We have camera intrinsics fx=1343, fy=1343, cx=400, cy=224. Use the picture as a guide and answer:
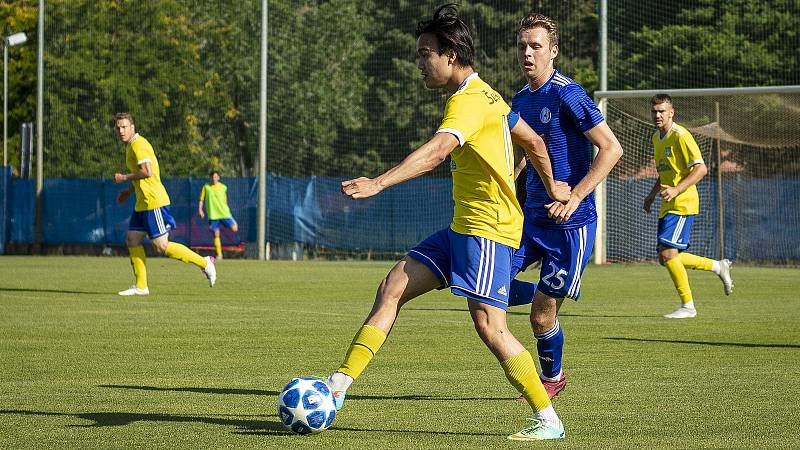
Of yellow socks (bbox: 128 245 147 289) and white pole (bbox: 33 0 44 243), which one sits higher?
white pole (bbox: 33 0 44 243)

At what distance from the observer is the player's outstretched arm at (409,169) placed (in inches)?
228

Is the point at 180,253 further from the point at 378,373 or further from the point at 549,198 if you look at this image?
the point at 549,198

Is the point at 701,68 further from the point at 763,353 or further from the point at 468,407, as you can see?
the point at 468,407

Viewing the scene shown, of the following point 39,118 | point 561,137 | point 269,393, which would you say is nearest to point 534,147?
point 561,137

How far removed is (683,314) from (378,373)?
6.39 metres

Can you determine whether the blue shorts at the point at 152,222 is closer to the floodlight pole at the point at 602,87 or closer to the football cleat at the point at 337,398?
the football cleat at the point at 337,398

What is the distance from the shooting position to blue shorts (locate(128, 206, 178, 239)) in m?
17.7

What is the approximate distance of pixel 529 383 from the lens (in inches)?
260

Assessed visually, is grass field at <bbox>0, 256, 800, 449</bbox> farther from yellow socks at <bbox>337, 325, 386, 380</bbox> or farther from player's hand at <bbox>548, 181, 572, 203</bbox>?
player's hand at <bbox>548, 181, 572, 203</bbox>

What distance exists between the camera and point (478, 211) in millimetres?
6672

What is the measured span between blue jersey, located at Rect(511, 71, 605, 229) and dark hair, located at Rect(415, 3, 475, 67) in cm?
175

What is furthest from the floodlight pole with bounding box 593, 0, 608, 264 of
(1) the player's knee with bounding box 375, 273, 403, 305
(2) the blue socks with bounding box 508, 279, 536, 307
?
(1) the player's knee with bounding box 375, 273, 403, 305

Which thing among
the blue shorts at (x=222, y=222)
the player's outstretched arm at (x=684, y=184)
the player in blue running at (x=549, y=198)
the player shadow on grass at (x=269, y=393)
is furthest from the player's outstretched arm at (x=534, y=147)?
the blue shorts at (x=222, y=222)

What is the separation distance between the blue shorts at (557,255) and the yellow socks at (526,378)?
1.48 meters
